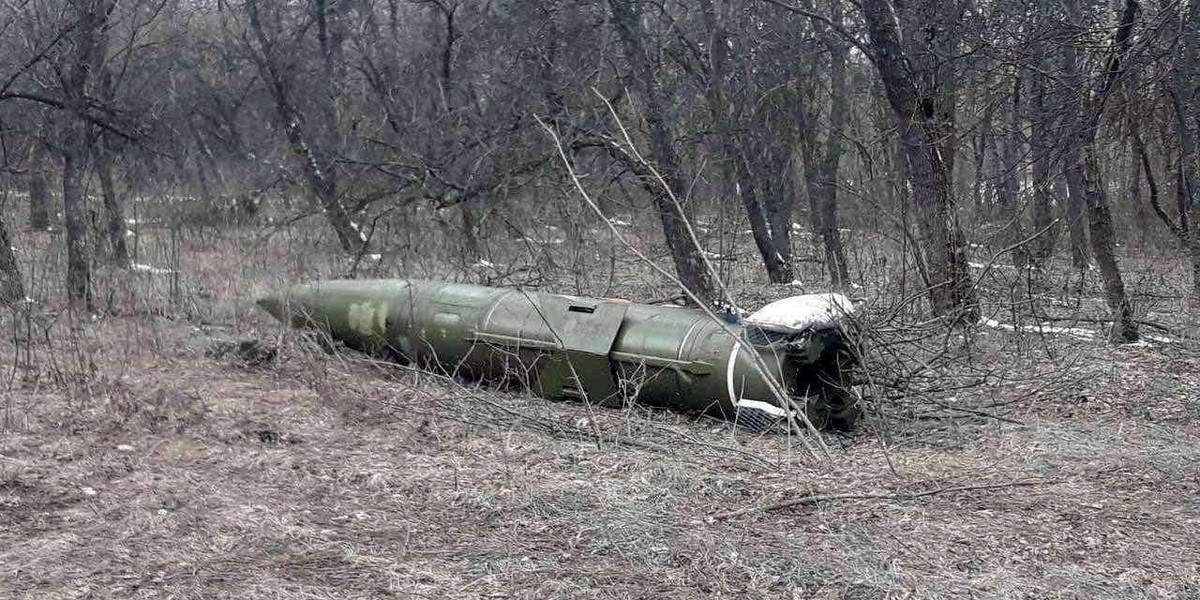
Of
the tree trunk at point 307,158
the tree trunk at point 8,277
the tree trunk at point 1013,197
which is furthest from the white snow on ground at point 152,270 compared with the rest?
the tree trunk at point 1013,197

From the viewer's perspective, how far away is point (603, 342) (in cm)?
748

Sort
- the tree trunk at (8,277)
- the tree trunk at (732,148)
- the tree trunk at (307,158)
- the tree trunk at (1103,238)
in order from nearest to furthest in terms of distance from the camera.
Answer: the tree trunk at (1103,238), the tree trunk at (8,277), the tree trunk at (732,148), the tree trunk at (307,158)

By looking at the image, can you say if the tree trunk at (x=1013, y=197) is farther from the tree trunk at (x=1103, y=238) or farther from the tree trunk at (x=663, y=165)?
the tree trunk at (x=663, y=165)

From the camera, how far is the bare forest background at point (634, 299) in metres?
4.26

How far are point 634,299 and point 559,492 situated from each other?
4.71 metres

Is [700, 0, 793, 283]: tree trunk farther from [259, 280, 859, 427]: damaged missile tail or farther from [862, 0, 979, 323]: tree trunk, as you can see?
[259, 280, 859, 427]: damaged missile tail

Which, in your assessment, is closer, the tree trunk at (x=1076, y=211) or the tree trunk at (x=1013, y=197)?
the tree trunk at (x=1013, y=197)

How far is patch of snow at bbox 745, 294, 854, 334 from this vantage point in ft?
21.9

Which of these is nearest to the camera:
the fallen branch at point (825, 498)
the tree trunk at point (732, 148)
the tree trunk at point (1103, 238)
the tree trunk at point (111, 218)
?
the fallen branch at point (825, 498)

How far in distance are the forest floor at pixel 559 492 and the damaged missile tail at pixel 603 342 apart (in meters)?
0.24

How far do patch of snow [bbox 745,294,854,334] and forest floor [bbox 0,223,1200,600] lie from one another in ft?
2.21

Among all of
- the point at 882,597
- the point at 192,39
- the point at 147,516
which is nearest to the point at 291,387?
the point at 147,516

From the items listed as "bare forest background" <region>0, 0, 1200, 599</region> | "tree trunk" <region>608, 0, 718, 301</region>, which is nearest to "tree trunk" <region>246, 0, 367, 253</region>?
"bare forest background" <region>0, 0, 1200, 599</region>

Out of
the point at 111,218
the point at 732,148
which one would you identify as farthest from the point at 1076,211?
the point at 111,218
